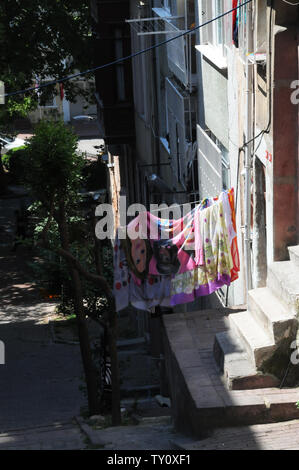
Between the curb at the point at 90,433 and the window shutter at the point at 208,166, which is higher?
the window shutter at the point at 208,166

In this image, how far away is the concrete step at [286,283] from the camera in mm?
8695

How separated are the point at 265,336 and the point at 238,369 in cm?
50

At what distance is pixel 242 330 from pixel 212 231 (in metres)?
2.45

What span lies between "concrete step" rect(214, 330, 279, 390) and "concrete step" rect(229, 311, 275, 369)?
0.23ft

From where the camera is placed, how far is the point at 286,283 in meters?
9.15

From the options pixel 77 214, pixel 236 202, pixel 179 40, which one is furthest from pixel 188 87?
pixel 77 214

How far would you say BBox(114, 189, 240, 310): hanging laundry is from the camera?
11.6m

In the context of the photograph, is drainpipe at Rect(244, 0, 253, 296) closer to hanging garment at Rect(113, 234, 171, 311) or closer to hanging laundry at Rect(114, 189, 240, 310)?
hanging laundry at Rect(114, 189, 240, 310)

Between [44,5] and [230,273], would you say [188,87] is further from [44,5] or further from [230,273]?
[44,5]

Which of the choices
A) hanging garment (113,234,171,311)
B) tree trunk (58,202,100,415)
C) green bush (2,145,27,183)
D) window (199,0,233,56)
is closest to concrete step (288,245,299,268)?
hanging garment (113,234,171,311)

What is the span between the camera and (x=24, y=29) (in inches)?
968

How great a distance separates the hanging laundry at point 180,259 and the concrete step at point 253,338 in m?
1.47

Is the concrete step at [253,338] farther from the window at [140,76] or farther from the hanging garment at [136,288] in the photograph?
the window at [140,76]

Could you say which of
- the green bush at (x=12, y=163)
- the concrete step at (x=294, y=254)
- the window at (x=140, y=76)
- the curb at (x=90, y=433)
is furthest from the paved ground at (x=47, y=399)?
the green bush at (x=12, y=163)
